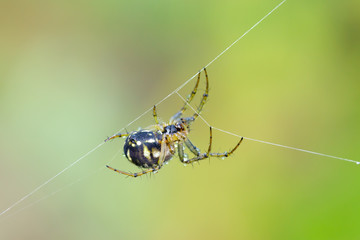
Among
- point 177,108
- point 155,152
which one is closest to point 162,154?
point 155,152

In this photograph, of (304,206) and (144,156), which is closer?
(144,156)

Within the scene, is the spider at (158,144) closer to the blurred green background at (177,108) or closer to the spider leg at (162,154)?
the spider leg at (162,154)

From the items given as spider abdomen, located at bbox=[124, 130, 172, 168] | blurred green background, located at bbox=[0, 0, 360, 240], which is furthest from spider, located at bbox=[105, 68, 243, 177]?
blurred green background, located at bbox=[0, 0, 360, 240]

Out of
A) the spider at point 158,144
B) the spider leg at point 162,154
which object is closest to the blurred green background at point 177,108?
the spider at point 158,144

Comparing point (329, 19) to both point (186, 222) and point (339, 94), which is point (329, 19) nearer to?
point (339, 94)

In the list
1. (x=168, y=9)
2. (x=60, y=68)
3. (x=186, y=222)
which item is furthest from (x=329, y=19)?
(x=60, y=68)

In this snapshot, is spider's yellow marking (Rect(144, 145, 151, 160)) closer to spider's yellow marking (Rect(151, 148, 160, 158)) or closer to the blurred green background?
spider's yellow marking (Rect(151, 148, 160, 158))
